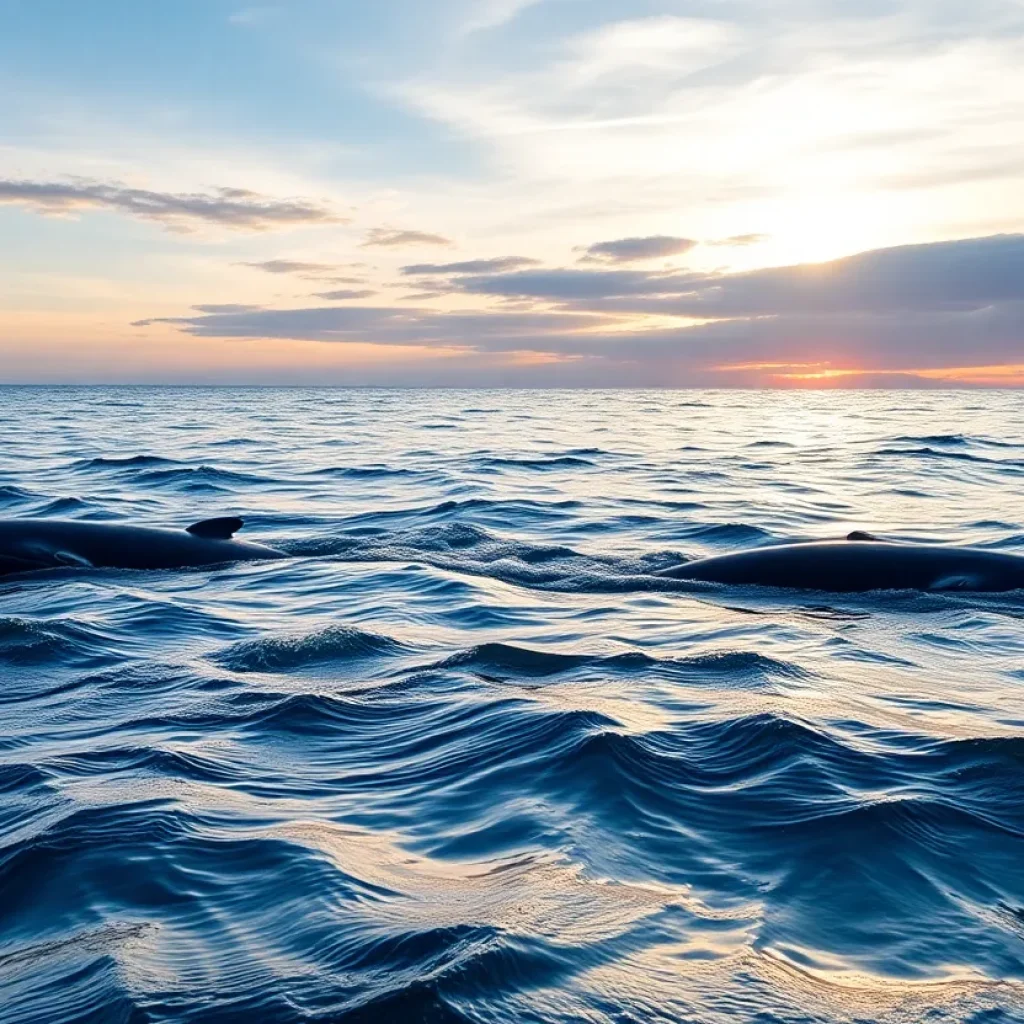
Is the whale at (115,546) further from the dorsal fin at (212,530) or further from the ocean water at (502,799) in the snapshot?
the ocean water at (502,799)

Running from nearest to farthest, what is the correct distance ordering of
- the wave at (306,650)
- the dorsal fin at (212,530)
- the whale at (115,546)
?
the wave at (306,650) → the whale at (115,546) → the dorsal fin at (212,530)

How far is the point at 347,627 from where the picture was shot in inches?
433

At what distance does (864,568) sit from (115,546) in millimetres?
8771

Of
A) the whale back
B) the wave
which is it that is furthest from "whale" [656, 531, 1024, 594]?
the wave

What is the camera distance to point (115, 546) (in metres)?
14.8

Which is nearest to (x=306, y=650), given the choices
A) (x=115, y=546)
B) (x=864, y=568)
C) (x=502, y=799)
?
(x=502, y=799)

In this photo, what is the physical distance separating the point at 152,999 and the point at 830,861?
295cm

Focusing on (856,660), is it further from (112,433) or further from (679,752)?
(112,433)

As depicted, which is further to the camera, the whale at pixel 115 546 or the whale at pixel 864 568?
the whale at pixel 115 546

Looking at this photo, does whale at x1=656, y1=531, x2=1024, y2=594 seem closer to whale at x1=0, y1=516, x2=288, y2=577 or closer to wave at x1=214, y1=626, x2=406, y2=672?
wave at x1=214, y1=626, x2=406, y2=672

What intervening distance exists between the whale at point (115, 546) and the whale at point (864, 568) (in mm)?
5730

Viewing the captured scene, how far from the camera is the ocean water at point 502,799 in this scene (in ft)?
14.2

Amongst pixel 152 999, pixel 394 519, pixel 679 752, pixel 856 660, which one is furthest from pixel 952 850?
pixel 394 519

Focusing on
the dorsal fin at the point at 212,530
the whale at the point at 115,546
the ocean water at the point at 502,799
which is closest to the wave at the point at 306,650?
the ocean water at the point at 502,799
